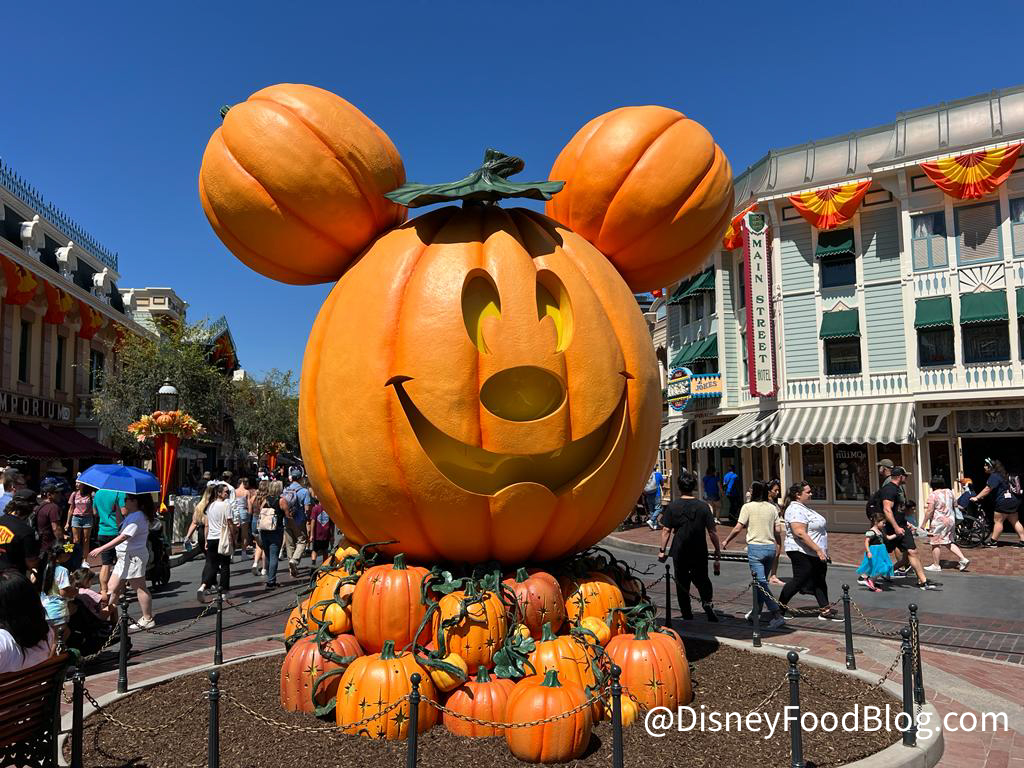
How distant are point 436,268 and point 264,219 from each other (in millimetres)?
1340

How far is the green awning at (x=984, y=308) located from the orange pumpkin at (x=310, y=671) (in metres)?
19.7

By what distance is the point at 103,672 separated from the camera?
6.84 metres

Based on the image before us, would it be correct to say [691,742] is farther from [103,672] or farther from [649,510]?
[649,510]

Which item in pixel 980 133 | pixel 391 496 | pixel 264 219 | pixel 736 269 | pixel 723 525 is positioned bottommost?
pixel 723 525

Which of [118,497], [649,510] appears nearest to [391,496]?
[118,497]

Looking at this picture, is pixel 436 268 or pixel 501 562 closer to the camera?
pixel 436 268

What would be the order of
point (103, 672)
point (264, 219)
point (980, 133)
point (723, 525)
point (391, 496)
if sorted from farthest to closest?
point (723, 525) → point (980, 133) → point (103, 672) → point (264, 219) → point (391, 496)

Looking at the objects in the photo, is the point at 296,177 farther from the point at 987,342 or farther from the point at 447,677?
the point at 987,342

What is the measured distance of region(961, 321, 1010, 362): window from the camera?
19266 mm

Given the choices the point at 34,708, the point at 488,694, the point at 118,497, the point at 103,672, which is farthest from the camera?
the point at 118,497

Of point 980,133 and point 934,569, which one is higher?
point 980,133

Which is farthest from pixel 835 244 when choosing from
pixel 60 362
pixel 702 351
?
pixel 60 362

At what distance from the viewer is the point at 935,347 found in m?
20.1

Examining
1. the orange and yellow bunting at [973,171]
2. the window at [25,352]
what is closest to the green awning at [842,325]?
the orange and yellow bunting at [973,171]
